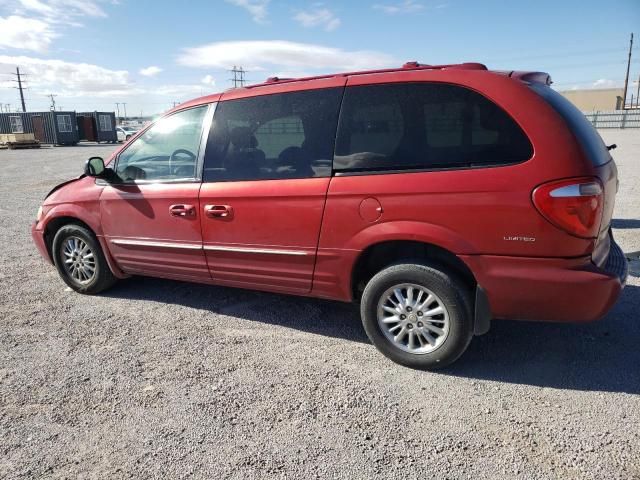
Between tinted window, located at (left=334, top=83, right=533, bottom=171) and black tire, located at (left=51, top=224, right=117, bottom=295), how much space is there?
270 cm

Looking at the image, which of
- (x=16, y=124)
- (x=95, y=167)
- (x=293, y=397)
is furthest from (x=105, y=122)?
(x=293, y=397)

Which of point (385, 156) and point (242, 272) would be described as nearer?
point (385, 156)

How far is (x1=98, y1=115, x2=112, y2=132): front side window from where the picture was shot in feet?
132

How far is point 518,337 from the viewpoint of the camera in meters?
3.67

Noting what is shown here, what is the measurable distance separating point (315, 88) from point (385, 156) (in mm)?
785

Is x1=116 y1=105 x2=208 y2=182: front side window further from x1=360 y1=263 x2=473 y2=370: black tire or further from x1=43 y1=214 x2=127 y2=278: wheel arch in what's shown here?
x1=360 y1=263 x2=473 y2=370: black tire

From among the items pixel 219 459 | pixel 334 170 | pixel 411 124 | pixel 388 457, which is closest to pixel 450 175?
pixel 411 124

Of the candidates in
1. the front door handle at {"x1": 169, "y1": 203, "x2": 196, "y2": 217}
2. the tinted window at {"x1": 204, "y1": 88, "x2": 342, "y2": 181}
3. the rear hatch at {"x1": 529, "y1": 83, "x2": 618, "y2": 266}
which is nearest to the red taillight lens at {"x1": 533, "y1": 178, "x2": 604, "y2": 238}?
the rear hatch at {"x1": 529, "y1": 83, "x2": 618, "y2": 266}

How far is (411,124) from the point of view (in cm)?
307

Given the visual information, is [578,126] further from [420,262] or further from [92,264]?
[92,264]

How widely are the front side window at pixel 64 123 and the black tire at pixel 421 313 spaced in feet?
132

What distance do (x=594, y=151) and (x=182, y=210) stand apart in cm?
294

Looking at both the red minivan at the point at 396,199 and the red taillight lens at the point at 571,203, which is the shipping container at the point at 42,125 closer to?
the red minivan at the point at 396,199

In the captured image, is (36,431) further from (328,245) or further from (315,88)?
(315,88)
